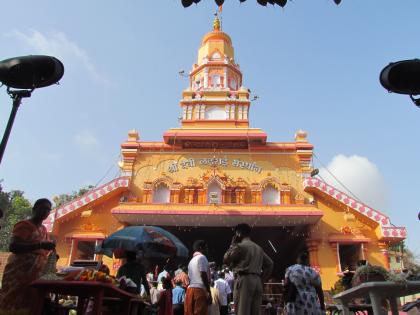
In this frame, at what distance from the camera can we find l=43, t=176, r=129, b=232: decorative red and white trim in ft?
50.3

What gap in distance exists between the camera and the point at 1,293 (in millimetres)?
4012

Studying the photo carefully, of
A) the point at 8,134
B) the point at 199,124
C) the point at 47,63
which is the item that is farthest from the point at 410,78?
the point at 199,124

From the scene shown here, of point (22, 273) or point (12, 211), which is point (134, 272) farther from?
point (12, 211)

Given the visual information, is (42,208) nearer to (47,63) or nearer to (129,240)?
(47,63)

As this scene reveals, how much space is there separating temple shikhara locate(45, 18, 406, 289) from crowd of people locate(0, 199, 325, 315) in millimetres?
7848

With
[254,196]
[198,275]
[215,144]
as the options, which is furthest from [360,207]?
[198,275]

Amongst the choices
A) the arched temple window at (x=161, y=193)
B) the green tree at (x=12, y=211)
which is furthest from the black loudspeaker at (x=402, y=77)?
the green tree at (x=12, y=211)

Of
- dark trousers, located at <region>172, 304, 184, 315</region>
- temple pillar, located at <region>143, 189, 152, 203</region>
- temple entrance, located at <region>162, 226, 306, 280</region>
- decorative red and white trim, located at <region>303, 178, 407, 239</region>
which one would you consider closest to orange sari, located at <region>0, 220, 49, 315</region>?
dark trousers, located at <region>172, 304, 184, 315</region>

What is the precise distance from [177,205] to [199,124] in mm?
5533

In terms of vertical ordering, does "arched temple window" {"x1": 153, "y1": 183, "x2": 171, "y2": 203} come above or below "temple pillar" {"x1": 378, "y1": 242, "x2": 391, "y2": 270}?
above

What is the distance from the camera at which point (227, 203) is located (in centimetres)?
1552

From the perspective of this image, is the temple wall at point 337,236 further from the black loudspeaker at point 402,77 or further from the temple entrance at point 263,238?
the black loudspeaker at point 402,77

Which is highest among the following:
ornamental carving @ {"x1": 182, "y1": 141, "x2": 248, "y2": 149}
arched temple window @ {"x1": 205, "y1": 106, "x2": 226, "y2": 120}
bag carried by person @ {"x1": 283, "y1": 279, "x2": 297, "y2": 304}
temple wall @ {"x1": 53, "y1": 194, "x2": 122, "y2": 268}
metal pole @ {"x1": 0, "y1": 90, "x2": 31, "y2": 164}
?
arched temple window @ {"x1": 205, "y1": 106, "x2": 226, "y2": 120}

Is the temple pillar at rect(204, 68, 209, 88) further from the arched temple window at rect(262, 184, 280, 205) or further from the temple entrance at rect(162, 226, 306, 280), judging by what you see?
the temple entrance at rect(162, 226, 306, 280)
